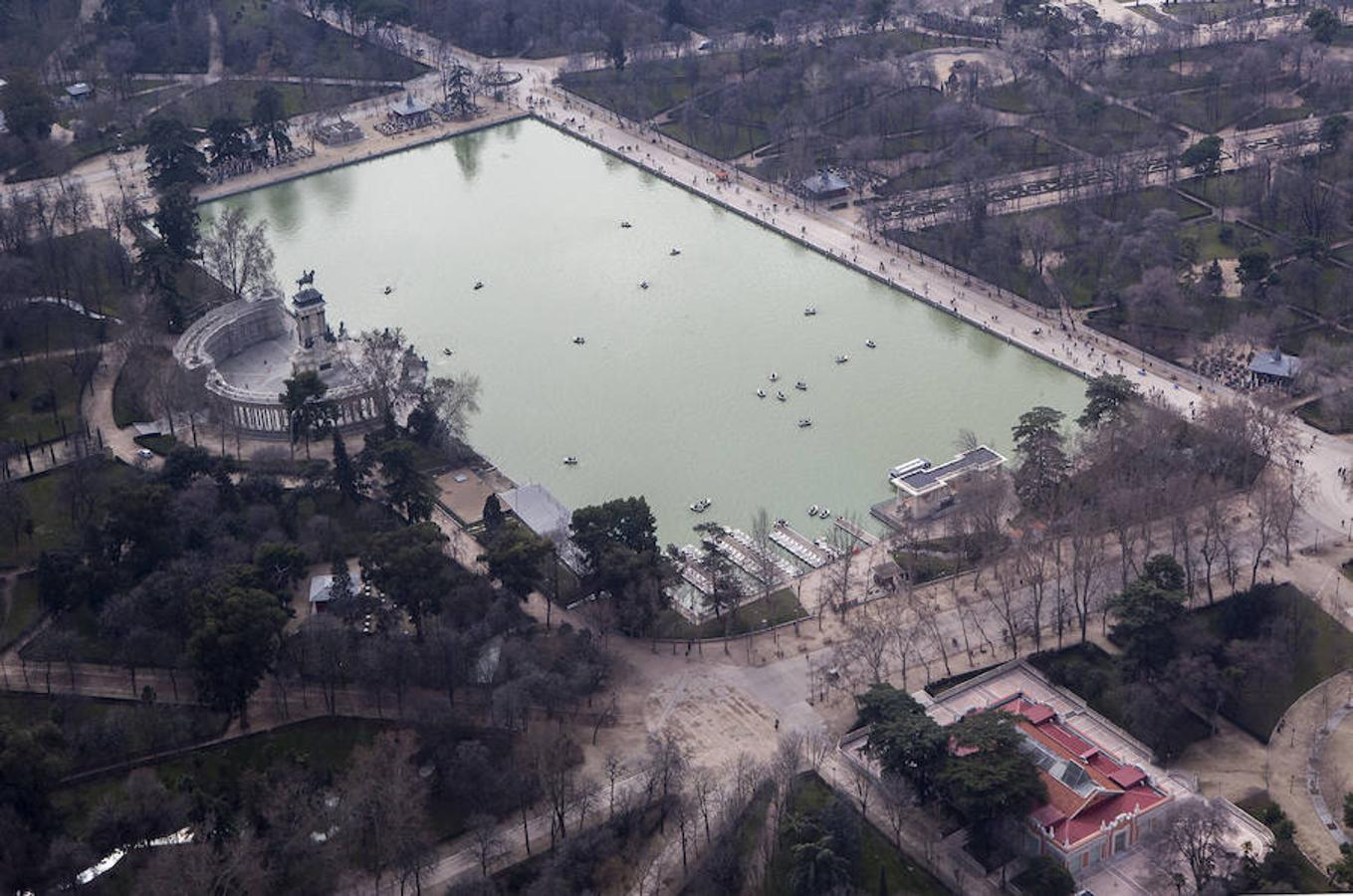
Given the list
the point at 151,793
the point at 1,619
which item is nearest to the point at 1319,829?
the point at 151,793

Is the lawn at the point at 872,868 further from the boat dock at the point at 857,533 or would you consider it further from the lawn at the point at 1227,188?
the lawn at the point at 1227,188

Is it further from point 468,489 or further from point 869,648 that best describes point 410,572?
point 869,648

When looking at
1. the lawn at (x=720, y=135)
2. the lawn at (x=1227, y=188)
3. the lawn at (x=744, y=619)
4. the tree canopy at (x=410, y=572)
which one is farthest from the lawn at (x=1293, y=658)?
the lawn at (x=720, y=135)

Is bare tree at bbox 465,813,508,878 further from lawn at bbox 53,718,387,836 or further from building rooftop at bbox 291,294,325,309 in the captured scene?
building rooftop at bbox 291,294,325,309

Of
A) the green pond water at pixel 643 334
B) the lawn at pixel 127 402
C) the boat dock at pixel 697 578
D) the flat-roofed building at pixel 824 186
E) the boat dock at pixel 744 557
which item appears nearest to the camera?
the boat dock at pixel 697 578

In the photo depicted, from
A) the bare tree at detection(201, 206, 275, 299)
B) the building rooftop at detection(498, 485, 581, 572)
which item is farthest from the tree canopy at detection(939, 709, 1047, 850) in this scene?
the bare tree at detection(201, 206, 275, 299)

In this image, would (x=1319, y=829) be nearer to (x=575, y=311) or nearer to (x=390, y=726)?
(x=390, y=726)
